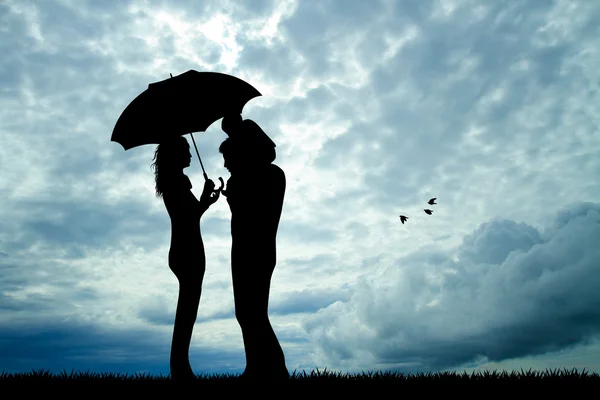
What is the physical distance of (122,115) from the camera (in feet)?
26.8

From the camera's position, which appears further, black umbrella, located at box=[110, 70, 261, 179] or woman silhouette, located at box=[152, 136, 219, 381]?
black umbrella, located at box=[110, 70, 261, 179]

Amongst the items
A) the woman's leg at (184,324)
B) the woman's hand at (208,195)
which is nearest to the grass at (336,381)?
the woman's leg at (184,324)

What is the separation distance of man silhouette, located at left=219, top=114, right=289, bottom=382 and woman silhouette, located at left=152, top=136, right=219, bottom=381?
0.75 metres

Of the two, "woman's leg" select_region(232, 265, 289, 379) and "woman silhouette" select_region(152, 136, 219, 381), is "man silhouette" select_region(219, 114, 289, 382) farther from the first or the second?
"woman silhouette" select_region(152, 136, 219, 381)

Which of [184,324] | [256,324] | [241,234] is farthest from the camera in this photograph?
[184,324]

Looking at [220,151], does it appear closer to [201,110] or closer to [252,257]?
[201,110]

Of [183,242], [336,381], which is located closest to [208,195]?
[183,242]

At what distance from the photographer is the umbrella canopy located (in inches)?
311

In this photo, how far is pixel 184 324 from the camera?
7.74m

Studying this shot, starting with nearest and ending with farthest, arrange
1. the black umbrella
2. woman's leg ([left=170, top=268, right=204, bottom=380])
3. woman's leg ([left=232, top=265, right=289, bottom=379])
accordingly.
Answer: woman's leg ([left=232, top=265, right=289, bottom=379]) → woman's leg ([left=170, top=268, right=204, bottom=380]) → the black umbrella

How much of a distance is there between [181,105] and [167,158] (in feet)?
2.79

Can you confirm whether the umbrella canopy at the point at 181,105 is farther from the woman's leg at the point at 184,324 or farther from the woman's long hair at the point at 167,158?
the woman's leg at the point at 184,324

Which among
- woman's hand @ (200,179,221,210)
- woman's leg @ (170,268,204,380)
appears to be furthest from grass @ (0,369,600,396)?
woman's hand @ (200,179,221,210)

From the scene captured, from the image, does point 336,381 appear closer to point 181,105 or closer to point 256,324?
point 256,324
